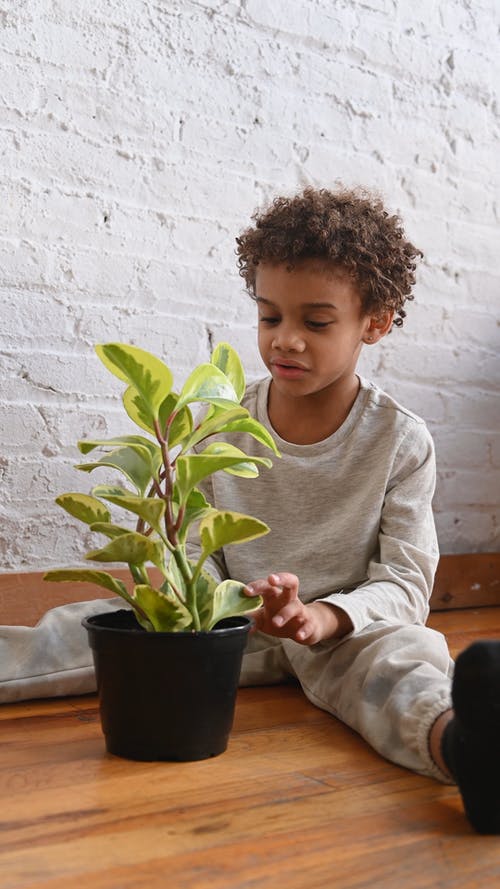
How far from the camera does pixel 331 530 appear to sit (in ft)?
4.76

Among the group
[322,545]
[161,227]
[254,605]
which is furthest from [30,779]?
[161,227]

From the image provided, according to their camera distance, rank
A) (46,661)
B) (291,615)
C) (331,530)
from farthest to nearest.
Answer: (331,530) < (46,661) < (291,615)

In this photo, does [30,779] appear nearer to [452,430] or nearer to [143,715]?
[143,715]

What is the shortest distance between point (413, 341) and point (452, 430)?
22 centimetres

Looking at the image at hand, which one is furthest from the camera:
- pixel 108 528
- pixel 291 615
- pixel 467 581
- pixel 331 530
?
pixel 467 581

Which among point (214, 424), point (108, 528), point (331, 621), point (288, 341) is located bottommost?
point (331, 621)

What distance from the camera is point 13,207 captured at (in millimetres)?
1584

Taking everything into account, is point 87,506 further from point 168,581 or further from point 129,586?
point 129,586

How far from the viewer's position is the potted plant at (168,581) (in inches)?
39.2

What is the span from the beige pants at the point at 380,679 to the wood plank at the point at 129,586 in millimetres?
368

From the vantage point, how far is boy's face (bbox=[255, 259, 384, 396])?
1.38 m

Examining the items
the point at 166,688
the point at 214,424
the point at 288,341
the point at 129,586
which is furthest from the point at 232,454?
the point at 129,586

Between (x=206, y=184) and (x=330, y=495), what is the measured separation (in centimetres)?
67

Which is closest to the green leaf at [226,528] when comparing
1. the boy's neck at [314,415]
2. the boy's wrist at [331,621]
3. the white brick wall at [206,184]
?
the boy's wrist at [331,621]
